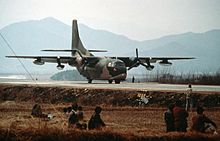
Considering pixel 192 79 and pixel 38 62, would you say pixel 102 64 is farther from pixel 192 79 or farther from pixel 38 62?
pixel 192 79

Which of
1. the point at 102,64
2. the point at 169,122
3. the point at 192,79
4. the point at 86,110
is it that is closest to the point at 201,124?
the point at 169,122

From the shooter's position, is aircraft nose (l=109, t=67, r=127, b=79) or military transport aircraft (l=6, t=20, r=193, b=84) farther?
military transport aircraft (l=6, t=20, r=193, b=84)

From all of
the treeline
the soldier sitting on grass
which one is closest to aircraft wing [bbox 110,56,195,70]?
the treeline

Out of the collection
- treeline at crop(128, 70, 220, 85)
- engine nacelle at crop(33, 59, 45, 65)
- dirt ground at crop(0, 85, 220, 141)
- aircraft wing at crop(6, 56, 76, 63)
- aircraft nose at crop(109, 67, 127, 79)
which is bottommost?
dirt ground at crop(0, 85, 220, 141)

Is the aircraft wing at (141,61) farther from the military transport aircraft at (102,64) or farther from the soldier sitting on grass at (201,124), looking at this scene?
the soldier sitting on grass at (201,124)

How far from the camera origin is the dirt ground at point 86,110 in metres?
14.5

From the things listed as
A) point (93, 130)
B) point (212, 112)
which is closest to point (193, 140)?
point (93, 130)

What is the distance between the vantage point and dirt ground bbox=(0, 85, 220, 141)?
570 inches

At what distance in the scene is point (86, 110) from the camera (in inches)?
914

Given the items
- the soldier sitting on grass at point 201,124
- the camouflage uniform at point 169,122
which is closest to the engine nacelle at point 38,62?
the camouflage uniform at point 169,122

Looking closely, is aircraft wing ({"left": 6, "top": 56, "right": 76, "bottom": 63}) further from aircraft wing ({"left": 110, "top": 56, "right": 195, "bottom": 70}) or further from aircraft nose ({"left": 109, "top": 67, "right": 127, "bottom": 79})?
aircraft nose ({"left": 109, "top": 67, "right": 127, "bottom": 79})

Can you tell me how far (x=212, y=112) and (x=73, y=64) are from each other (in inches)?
1030

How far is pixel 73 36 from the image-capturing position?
54906 millimetres

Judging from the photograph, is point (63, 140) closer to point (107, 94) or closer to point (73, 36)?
point (107, 94)
